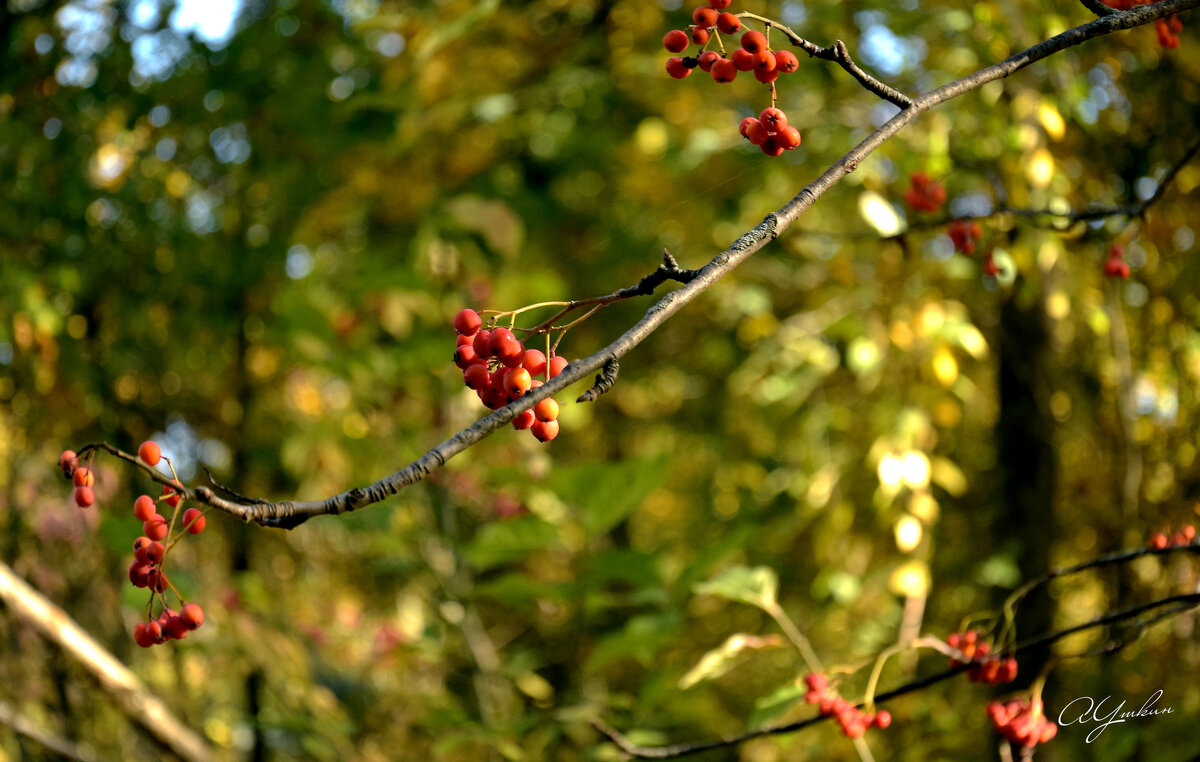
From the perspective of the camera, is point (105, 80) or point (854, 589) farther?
point (105, 80)

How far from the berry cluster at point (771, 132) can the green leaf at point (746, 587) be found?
700mm

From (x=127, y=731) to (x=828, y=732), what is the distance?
2487 mm

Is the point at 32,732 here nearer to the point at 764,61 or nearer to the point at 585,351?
the point at 764,61

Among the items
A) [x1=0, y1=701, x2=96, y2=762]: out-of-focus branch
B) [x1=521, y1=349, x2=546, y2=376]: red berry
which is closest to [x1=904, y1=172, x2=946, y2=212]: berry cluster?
[x1=521, y1=349, x2=546, y2=376]: red berry

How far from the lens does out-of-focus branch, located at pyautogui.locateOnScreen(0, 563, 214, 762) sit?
1.46 metres

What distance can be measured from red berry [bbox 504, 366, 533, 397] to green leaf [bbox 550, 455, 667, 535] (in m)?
0.94

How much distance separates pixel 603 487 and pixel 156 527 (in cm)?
101

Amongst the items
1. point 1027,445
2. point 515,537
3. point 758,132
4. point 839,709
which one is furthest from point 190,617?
point 1027,445

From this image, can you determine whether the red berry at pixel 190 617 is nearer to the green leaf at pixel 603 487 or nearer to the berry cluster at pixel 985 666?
the berry cluster at pixel 985 666

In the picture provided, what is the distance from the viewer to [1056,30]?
1526mm

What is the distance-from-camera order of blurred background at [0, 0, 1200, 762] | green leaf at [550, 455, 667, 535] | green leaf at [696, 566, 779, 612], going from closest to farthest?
1. green leaf at [696, 566, 779, 612]
2. green leaf at [550, 455, 667, 535]
3. blurred background at [0, 0, 1200, 762]

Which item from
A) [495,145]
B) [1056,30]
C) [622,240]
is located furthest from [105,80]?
[1056,30]

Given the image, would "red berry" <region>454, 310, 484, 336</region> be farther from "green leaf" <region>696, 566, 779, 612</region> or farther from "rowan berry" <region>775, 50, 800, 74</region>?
"green leaf" <region>696, 566, 779, 612</region>

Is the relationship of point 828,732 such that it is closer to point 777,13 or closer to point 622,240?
point 622,240
